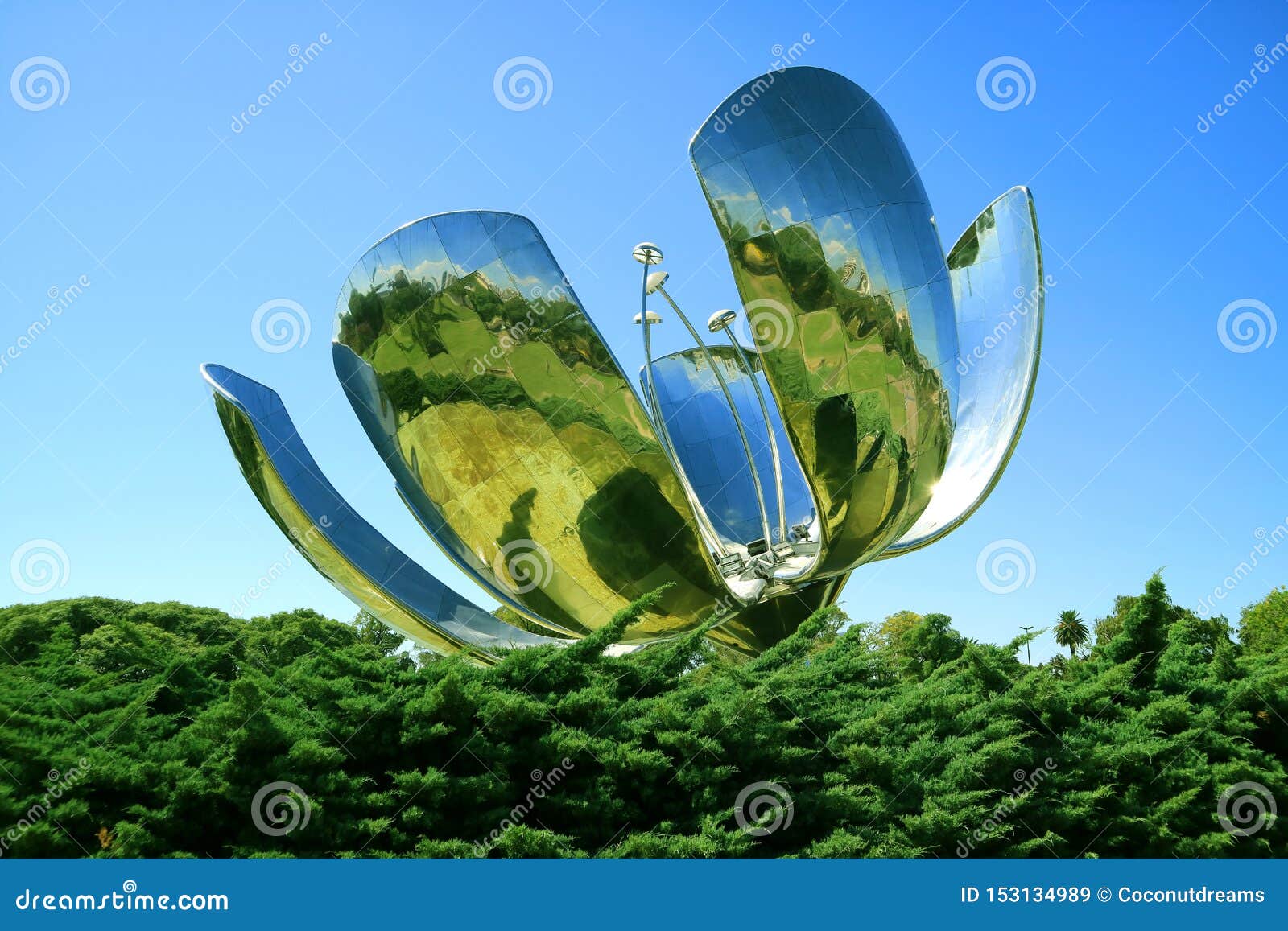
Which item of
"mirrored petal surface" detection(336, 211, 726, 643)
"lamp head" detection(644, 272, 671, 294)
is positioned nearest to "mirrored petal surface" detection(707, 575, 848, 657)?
"mirrored petal surface" detection(336, 211, 726, 643)

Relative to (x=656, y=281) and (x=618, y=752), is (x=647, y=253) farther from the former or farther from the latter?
(x=618, y=752)

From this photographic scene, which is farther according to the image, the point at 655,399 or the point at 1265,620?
the point at 1265,620

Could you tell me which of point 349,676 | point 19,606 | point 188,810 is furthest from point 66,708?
point 19,606

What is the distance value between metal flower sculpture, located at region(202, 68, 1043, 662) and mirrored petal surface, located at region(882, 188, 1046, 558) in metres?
0.03

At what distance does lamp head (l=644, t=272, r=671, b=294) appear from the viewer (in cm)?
1113

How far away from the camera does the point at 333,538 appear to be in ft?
34.9

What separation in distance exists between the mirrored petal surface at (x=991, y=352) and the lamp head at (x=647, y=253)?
344 centimetres

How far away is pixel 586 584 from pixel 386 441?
2.64 meters

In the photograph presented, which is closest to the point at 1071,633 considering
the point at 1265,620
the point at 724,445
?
the point at 1265,620

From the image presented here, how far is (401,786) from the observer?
6.62m

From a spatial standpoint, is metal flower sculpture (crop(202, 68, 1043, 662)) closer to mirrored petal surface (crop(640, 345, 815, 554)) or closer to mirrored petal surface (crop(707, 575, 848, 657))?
mirrored petal surface (crop(707, 575, 848, 657))

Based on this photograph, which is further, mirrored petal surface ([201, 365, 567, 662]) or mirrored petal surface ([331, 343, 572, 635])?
mirrored petal surface ([331, 343, 572, 635])

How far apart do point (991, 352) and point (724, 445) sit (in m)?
4.39

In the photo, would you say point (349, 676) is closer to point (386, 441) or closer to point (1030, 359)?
point (386, 441)
